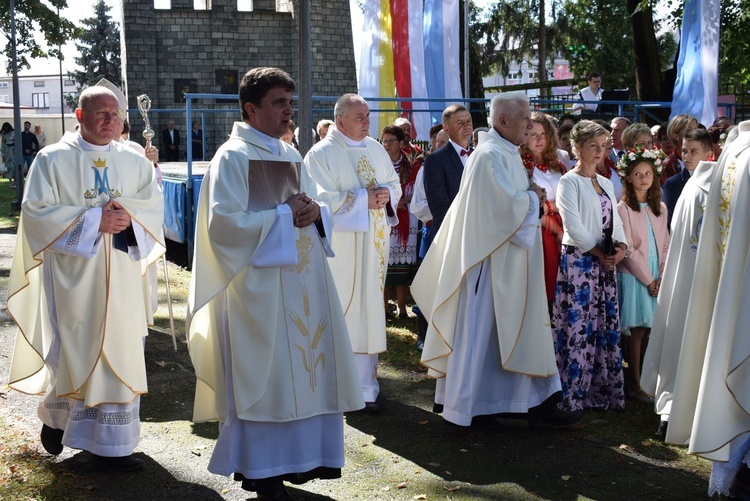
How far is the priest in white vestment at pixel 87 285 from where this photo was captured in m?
4.95

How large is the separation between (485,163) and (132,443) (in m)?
2.68

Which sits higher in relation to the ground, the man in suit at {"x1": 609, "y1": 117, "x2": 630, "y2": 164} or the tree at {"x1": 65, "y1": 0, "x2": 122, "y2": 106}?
the tree at {"x1": 65, "y1": 0, "x2": 122, "y2": 106}

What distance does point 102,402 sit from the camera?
196 inches

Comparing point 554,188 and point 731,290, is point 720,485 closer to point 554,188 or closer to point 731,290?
point 731,290

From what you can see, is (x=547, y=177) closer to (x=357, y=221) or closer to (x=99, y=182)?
(x=357, y=221)

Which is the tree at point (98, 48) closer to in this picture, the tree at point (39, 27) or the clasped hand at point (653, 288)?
the tree at point (39, 27)

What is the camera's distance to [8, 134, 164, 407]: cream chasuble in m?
4.96

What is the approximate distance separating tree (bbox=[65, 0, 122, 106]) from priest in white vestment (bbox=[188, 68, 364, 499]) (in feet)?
207

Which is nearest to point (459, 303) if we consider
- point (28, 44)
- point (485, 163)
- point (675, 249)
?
point (485, 163)

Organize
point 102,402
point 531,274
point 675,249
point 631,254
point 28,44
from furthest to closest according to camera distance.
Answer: point 28,44 < point 631,254 < point 531,274 < point 675,249 < point 102,402

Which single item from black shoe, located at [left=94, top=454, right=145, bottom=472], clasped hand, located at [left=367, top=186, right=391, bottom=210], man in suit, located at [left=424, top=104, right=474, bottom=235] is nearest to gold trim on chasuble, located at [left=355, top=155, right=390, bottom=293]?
clasped hand, located at [left=367, top=186, right=391, bottom=210]

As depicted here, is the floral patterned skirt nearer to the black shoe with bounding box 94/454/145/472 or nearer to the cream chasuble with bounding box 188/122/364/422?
the cream chasuble with bounding box 188/122/364/422

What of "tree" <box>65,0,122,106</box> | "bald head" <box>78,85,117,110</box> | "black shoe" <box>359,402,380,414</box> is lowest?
"black shoe" <box>359,402,380,414</box>

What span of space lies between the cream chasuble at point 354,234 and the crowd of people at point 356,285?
16 mm
